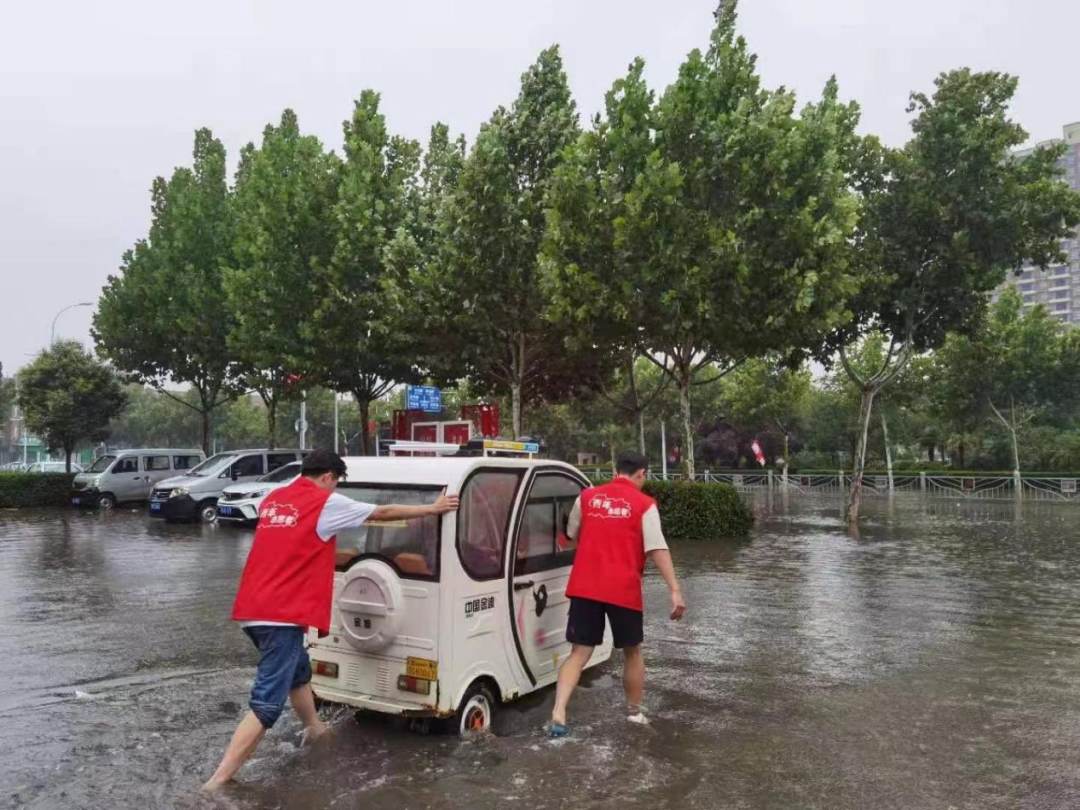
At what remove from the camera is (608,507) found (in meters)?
5.30

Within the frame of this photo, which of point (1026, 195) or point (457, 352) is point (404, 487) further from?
point (1026, 195)

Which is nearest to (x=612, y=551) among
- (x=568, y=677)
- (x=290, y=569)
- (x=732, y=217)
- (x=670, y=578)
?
(x=670, y=578)

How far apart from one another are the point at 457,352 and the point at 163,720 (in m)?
15.4

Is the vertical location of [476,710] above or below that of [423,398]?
below

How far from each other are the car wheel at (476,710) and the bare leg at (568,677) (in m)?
0.39

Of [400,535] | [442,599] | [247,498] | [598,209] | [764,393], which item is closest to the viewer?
[442,599]

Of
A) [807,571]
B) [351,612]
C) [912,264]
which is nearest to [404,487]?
[351,612]

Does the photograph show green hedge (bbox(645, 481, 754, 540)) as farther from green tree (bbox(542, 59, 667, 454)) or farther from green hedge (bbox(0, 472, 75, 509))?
green hedge (bbox(0, 472, 75, 509))

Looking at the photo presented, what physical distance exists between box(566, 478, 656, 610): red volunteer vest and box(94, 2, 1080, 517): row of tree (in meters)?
10.6

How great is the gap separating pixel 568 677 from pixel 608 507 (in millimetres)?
1055

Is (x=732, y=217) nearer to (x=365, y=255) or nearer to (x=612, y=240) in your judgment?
(x=612, y=240)

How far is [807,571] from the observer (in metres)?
12.5

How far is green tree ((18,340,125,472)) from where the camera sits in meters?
29.2

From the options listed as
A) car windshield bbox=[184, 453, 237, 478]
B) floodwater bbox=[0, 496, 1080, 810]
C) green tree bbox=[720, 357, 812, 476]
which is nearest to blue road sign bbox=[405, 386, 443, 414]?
car windshield bbox=[184, 453, 237, 478]
